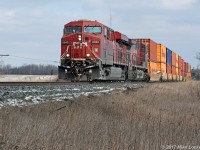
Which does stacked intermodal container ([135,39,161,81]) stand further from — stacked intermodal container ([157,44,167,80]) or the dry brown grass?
the dry brown grass

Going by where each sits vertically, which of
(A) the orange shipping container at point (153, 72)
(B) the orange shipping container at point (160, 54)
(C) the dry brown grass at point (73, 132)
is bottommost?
(C) the dry brown grass at point (73, 132)

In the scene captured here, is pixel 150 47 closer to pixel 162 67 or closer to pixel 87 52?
pixel 162 67

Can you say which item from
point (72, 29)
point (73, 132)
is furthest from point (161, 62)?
point (73, 132)

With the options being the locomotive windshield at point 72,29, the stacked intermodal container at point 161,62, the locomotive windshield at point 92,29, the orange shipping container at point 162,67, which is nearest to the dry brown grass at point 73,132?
the locomotive windshield at point 92,29

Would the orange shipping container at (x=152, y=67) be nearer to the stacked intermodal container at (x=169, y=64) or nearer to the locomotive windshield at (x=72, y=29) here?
the stacked intermodal container at (x=169, y=64)

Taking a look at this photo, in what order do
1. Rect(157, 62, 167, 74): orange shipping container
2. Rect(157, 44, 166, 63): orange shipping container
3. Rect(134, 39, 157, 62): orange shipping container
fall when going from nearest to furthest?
Rect(134, 39, 157, 62): orange shipping container → Rect(157, 62, 167, 74): orange shipping container → Rect(157, 44, 166, 63): orange shipping container

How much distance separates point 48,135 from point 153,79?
114 feet

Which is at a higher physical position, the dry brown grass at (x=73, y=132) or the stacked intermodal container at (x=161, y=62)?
the stacked intermodal container at (x=161, y=62)

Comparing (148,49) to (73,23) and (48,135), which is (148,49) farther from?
(48,135)

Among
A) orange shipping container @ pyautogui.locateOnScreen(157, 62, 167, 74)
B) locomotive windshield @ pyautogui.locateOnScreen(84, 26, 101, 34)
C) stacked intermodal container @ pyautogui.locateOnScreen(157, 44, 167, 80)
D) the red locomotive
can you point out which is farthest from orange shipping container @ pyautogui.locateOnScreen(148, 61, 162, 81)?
locomotive windshield @ pyautogui.locateOnScreen(84, 26, 101, 34)

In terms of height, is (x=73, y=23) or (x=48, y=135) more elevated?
(x=73, y=23)

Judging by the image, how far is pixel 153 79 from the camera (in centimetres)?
4006

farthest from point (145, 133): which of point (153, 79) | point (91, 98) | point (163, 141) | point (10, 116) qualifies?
point (153, 79)

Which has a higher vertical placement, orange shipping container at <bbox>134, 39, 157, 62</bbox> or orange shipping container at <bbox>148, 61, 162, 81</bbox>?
orange shipping container at <bbox>134, 39, 157, 62</bbox>
